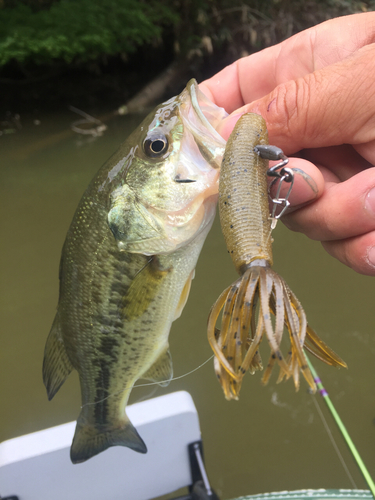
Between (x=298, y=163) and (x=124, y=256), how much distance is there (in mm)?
690

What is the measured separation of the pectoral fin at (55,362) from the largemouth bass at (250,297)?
890mm

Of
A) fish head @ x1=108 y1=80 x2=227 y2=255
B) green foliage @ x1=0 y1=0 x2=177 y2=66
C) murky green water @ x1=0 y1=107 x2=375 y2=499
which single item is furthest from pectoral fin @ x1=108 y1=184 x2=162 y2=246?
green foliage @ x1=0 y1=0 x2=177 y2=66

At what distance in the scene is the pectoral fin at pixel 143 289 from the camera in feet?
4.22

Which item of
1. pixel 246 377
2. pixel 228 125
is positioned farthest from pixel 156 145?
pixel 246 377

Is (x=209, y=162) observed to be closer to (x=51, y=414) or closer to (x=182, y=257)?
(x=182, y=257)

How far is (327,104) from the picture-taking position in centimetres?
116

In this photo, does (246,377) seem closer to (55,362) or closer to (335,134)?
(55,362)

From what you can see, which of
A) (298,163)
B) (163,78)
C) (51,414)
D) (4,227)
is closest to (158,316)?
(298,163)

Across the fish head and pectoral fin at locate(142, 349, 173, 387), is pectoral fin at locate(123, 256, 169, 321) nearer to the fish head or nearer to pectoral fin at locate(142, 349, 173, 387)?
the fish head

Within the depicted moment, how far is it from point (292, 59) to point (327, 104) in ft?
2.28

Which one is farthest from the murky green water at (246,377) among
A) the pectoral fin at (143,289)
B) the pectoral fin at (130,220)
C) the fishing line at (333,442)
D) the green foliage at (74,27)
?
the green foliage at (74,27)

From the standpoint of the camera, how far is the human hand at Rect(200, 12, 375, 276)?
115 centimetres

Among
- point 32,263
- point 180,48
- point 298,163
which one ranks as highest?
point 180,48

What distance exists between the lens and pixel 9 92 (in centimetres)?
970
